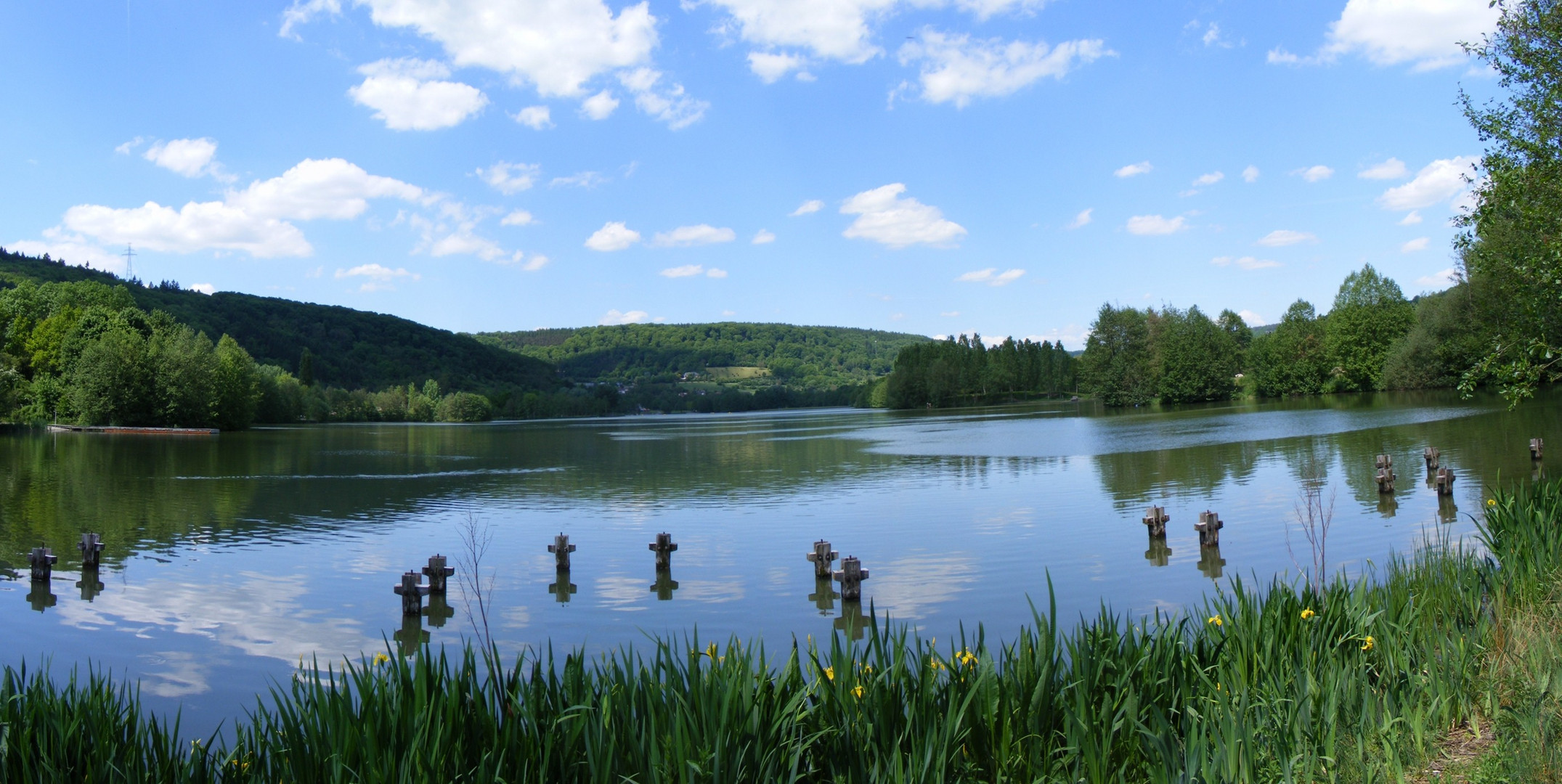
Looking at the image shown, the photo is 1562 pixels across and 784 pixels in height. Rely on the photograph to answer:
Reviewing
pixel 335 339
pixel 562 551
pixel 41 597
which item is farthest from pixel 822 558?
pixel 335 339

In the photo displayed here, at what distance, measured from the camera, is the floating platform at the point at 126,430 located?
218ft

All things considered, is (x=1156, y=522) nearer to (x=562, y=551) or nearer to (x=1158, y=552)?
(x=1158, y=552)

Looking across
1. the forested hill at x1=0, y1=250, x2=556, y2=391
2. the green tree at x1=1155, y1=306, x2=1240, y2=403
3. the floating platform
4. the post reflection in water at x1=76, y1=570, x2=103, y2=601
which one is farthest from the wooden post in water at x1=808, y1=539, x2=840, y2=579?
the forested hill at x1=0, y1=250, x2=556, y2=391

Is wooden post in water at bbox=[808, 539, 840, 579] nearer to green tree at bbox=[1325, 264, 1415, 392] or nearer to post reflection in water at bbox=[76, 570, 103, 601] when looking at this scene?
post reflection in water at bbox=[76, 570, 103, 601]

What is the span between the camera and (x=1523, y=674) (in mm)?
5555

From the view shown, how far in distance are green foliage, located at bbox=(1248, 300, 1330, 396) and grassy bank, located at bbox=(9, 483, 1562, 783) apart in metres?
96.5

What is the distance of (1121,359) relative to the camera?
350 ft

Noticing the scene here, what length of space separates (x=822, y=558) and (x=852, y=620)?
1926 mm

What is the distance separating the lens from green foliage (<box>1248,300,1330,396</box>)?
9044 centimetres

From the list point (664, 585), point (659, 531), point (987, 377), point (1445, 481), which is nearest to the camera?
point (664, 585)

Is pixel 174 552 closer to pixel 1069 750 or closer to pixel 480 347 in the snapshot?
pixel 1069 750

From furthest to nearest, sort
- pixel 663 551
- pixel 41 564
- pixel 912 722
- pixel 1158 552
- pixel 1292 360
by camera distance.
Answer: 1. pixel 1292 360
2. pixel 1158 552
3. pixel 663 551
4. pixel 41 564
5. pixel 912 722

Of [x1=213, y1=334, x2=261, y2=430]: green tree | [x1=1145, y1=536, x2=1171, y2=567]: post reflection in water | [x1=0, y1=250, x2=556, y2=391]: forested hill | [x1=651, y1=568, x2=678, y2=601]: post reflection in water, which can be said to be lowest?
[x1=651, y1=568, x2=678, y2=601]: post reflection in water

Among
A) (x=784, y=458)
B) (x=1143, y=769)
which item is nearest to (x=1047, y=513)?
(x=1143, y=769)
